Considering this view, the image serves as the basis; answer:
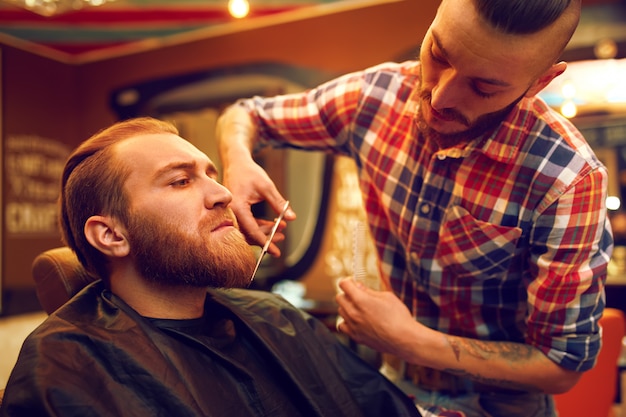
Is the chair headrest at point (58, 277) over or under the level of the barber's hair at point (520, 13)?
under

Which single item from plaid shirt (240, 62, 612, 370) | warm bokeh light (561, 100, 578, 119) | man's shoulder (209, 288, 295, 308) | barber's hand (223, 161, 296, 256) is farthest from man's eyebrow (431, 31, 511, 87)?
warm bokeh light (561, 100, 578, 119)

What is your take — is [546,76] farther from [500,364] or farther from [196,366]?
[196,366]

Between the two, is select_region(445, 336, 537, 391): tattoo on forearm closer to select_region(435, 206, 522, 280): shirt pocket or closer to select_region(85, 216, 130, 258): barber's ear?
select_region(435, 206, 522, 280): shirt pocket

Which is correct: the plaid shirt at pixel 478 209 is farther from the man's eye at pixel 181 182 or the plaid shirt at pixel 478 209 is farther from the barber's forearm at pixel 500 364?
the man's eye at pixel 181 182

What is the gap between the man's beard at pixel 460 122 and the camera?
129 cm

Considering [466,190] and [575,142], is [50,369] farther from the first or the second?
[575,142]

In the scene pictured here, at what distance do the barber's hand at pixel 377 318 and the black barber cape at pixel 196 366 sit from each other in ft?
0.78

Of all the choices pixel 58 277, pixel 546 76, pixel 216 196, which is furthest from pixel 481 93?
pixel 58 277

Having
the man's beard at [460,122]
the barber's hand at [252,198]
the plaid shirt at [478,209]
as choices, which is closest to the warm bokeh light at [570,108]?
the plaid shirt at [478,209]

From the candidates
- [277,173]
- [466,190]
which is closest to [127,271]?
[466,190]

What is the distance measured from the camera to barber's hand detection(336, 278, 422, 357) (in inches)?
54.3

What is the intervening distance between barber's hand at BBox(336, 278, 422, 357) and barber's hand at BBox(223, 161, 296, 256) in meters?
0.23

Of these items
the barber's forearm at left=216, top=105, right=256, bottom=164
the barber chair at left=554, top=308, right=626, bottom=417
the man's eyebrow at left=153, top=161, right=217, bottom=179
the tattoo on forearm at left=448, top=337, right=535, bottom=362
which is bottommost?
the barber chair at left=554, top=308, right=626, bottom=417

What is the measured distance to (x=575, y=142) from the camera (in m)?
1.35
